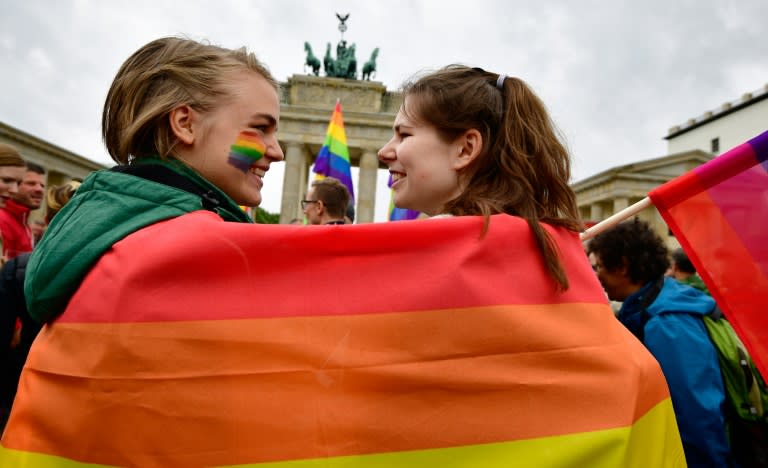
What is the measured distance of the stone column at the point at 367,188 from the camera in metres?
39.2

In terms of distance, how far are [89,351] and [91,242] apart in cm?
29

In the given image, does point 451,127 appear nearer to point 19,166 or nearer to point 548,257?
point 548,257

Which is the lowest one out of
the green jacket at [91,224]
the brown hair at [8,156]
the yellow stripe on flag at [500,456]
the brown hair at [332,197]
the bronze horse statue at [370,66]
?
the yellow stripe on flag at [500,456]

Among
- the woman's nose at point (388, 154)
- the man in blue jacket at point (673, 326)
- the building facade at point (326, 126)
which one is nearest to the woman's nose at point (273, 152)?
the woman's nose at point (388, 154)

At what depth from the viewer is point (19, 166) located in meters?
5.09

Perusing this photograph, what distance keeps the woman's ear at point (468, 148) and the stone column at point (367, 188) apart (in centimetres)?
3635

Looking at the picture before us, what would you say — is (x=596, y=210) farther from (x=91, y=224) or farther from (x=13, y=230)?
(x=91, y=224)

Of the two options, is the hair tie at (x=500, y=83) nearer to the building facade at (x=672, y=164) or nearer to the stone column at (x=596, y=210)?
the building facade at (x=672, y=164)

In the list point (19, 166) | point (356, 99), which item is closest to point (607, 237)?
point (19, 166)

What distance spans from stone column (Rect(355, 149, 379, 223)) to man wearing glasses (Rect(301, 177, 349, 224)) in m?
32.7

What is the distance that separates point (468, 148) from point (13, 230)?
477 cm

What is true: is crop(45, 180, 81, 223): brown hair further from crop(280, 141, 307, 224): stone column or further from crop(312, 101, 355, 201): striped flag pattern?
crop(280, 141, 307, 224): stone column

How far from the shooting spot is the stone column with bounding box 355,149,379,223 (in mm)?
39188

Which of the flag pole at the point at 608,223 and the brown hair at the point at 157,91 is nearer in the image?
the brown hair at the point at 157,91
